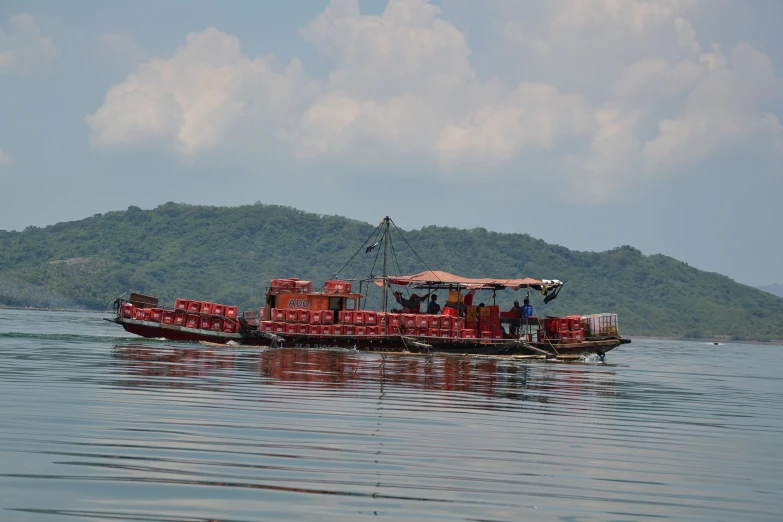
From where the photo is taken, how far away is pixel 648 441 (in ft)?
62.8

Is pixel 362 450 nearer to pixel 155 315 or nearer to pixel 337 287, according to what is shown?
pixel 337 287

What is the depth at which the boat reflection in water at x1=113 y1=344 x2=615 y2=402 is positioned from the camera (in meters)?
28.6

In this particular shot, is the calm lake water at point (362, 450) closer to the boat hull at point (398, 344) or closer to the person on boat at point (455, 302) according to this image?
the boat hull at point (398, 344)

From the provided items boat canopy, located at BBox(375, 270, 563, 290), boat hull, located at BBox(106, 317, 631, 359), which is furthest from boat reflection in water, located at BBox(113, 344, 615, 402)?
boat canopy, located at BBox(375, 270, 563, 290)

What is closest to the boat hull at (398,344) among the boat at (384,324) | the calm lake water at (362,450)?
the boat at (384,324)

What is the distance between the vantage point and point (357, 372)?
→ 114ft

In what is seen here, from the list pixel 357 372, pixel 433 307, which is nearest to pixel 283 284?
→ pixel 433 307

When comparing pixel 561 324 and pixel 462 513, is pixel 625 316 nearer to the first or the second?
pixel 561 324

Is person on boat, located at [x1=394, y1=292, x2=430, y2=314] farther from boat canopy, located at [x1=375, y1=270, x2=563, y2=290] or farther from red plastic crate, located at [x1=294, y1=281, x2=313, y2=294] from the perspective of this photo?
red plastic crate, located at [x1=294, y1=281, x2=313, y2=294]

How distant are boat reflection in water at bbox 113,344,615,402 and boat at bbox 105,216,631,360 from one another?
2.12 m

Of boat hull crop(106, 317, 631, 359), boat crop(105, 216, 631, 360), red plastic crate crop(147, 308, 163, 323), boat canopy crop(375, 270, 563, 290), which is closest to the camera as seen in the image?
boat hull crop(106, 317, 631, 359)

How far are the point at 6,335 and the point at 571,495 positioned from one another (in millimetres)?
46764

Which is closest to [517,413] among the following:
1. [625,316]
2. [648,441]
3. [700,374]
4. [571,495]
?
[648,441]

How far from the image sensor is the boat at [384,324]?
5169 centimetres
